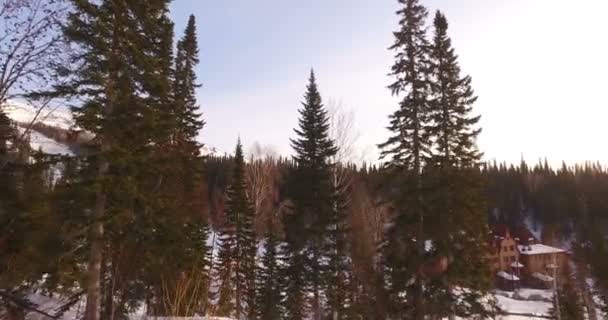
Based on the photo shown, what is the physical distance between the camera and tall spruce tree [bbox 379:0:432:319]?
19062 millimetres

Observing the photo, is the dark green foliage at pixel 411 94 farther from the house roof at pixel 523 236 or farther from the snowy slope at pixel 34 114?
the house roof at pixel 523 236

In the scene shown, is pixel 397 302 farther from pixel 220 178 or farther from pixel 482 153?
pixel 220 178

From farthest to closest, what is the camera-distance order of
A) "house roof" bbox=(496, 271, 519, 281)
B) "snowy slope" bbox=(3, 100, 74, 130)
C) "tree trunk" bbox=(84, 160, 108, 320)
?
"house roof" bbox=(496, 271, 519, 281)
"tree trunk" bbox=(84, 160, 108, 320)
"snowy slope" bbox=(3, 100, 74, 130)

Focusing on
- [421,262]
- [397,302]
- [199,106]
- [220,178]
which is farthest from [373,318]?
[220,178]

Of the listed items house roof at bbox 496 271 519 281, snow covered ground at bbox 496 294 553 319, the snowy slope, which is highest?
the snowy slope

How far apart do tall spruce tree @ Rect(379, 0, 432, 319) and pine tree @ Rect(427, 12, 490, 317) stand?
55 centimetres

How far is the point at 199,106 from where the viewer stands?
1017 inches

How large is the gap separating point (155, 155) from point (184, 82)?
46.4ft

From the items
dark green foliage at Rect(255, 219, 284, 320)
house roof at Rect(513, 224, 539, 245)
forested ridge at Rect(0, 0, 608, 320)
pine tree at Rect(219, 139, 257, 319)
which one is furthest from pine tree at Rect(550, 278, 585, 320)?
house roof at Rect(513, 224, 539, 245)

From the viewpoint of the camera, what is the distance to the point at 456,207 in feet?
62.0

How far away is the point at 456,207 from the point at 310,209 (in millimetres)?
8596

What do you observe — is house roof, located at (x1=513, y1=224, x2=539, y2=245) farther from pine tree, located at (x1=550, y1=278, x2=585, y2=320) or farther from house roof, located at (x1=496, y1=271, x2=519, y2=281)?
pine tree, located at (x1=550, y1=278, x2=585, y2=320)

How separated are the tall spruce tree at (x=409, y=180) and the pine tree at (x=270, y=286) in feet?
26.2

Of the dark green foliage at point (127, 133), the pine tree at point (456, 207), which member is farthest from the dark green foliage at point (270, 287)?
the dark green foliage at point (127, 133)
